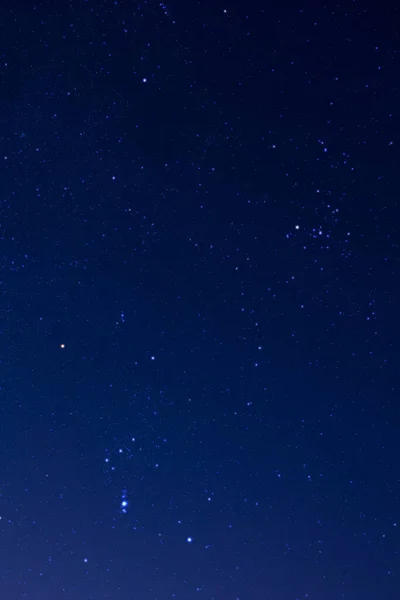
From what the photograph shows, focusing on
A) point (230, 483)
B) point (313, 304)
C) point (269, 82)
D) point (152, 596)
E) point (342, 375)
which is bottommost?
point (152, 596)

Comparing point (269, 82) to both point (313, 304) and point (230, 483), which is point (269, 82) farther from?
point (230, 483)

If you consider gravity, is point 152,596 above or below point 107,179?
below

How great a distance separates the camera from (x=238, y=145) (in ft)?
3.24

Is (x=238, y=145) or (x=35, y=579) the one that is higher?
(x=238, y=145)

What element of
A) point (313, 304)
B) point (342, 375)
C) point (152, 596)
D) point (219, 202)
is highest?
point (219, 202)

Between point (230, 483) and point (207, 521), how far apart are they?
0.28 ft

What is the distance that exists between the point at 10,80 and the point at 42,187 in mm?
209

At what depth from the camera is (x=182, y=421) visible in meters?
1.00

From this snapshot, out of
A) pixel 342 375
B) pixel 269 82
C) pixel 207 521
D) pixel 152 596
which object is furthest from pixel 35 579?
pixel 269 82

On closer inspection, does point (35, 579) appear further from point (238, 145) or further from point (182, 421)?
point (238, 145)

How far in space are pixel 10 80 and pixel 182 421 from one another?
2.36 feet

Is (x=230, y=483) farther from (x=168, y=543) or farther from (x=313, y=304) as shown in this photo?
(x=313, y=304)

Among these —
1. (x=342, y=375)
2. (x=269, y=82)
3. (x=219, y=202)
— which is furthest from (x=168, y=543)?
(x=269, y=82)

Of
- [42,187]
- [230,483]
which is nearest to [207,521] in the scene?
[230,483]
